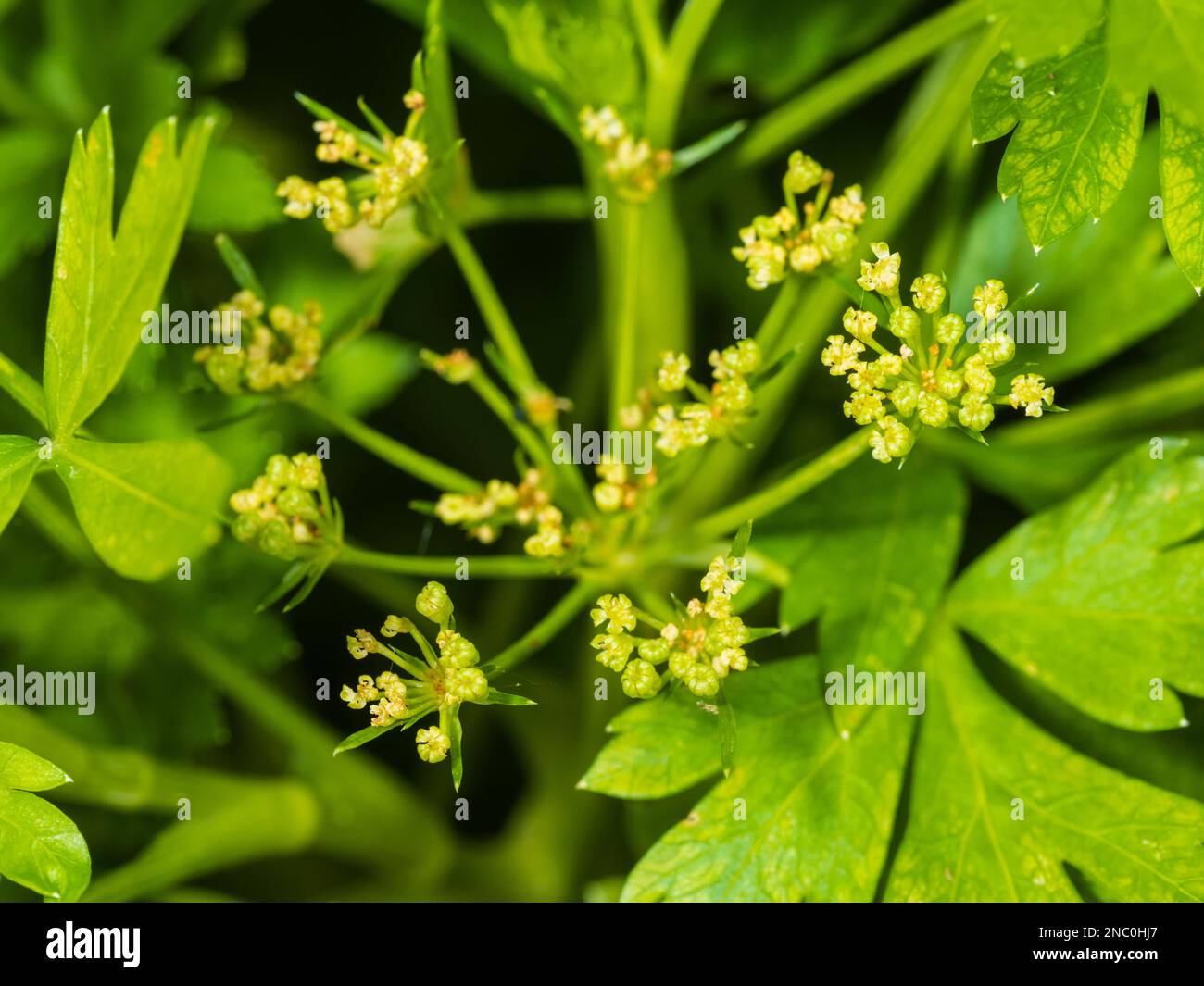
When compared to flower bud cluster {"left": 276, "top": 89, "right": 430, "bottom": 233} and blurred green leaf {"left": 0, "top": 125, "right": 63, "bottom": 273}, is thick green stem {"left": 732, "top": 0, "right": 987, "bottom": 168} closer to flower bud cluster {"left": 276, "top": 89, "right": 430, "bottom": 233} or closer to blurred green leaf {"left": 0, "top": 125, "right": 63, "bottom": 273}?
flower bud cluster {"left": 276, "top": 89, "right": 430, "bottom": 233}

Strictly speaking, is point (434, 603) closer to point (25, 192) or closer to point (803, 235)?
point (803, 235)

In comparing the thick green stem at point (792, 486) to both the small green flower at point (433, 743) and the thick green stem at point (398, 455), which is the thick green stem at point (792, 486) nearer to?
the thick green stem at point (398, 455)

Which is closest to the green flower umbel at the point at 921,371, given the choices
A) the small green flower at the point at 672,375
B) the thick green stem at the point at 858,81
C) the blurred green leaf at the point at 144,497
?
the small green flower at the point at 672,375

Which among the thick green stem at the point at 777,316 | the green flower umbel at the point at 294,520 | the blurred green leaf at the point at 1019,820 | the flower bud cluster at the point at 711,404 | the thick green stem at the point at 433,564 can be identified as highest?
the thick green stem at the point at 777,316

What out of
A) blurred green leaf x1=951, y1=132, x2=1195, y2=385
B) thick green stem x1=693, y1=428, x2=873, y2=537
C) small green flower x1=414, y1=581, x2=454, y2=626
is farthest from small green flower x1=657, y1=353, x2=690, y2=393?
blurred green leaf x1=951, y1=132, x2=1195, y2=385
